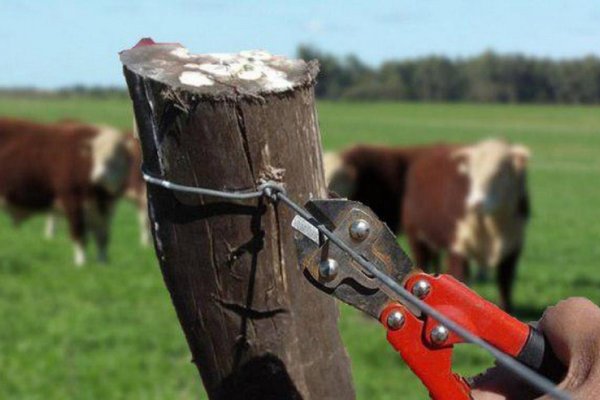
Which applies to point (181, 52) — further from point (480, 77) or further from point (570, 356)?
point (480, 77)

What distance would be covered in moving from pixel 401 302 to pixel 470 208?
9405 millimetres

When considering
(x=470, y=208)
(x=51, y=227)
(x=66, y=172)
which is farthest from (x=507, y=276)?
(x=51, y=227)

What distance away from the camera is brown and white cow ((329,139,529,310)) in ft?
36.0

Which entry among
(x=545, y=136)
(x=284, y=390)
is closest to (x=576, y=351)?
(x=284, y=390)

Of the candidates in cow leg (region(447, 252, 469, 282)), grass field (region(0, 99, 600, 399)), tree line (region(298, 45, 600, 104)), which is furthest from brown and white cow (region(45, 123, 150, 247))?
cow leg (region(447, 252, 469, 282))

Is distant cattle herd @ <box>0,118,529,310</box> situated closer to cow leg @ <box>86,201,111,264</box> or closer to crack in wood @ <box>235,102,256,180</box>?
cow leg @ <box>86,201,111,264</box>

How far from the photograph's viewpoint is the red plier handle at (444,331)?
1688mm

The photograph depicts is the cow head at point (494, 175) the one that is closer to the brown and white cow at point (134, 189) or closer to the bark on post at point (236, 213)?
the brown and white cow at point (134, 189)

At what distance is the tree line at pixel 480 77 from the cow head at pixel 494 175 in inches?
52.3

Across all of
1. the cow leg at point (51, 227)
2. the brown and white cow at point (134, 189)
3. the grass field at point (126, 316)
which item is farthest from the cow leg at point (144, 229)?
the cow leg at point (51, 227)

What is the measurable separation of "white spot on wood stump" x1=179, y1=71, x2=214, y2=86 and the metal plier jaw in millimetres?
268

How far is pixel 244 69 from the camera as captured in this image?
1.89m

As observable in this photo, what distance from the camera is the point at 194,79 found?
6.06 feet

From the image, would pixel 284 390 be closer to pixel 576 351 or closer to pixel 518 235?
pixel 576 351
